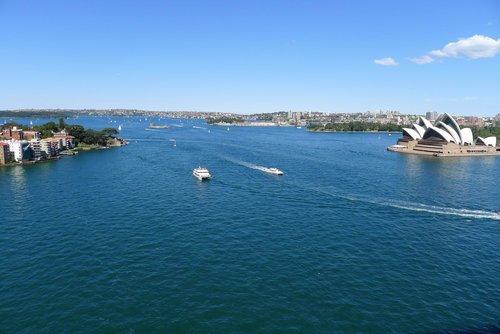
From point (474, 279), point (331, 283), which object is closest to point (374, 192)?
point (474, 279)

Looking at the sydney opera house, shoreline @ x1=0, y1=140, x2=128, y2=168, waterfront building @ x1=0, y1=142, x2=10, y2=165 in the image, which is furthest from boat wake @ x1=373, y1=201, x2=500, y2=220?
waterfront building @ x1=0, y1=142, x2=10, y2=165

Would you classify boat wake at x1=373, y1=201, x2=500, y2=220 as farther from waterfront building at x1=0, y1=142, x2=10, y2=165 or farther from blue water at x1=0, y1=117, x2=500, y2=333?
waterfront building at x1=0, y1=142, x2=10, y2=165

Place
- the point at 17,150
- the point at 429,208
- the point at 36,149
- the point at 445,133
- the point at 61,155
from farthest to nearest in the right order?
the point at 445,133
the point at 61,155
the point at 36,149
the point at 17,150
the point at 429,208

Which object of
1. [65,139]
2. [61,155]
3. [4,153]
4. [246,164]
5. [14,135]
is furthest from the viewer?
[65,139]

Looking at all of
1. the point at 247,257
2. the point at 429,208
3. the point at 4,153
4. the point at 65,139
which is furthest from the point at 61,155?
the point at 429,208

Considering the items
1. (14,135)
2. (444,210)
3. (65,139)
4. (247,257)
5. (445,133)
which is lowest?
(247,257)

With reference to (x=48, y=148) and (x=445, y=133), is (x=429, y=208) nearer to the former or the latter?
(x=445, y=133)
